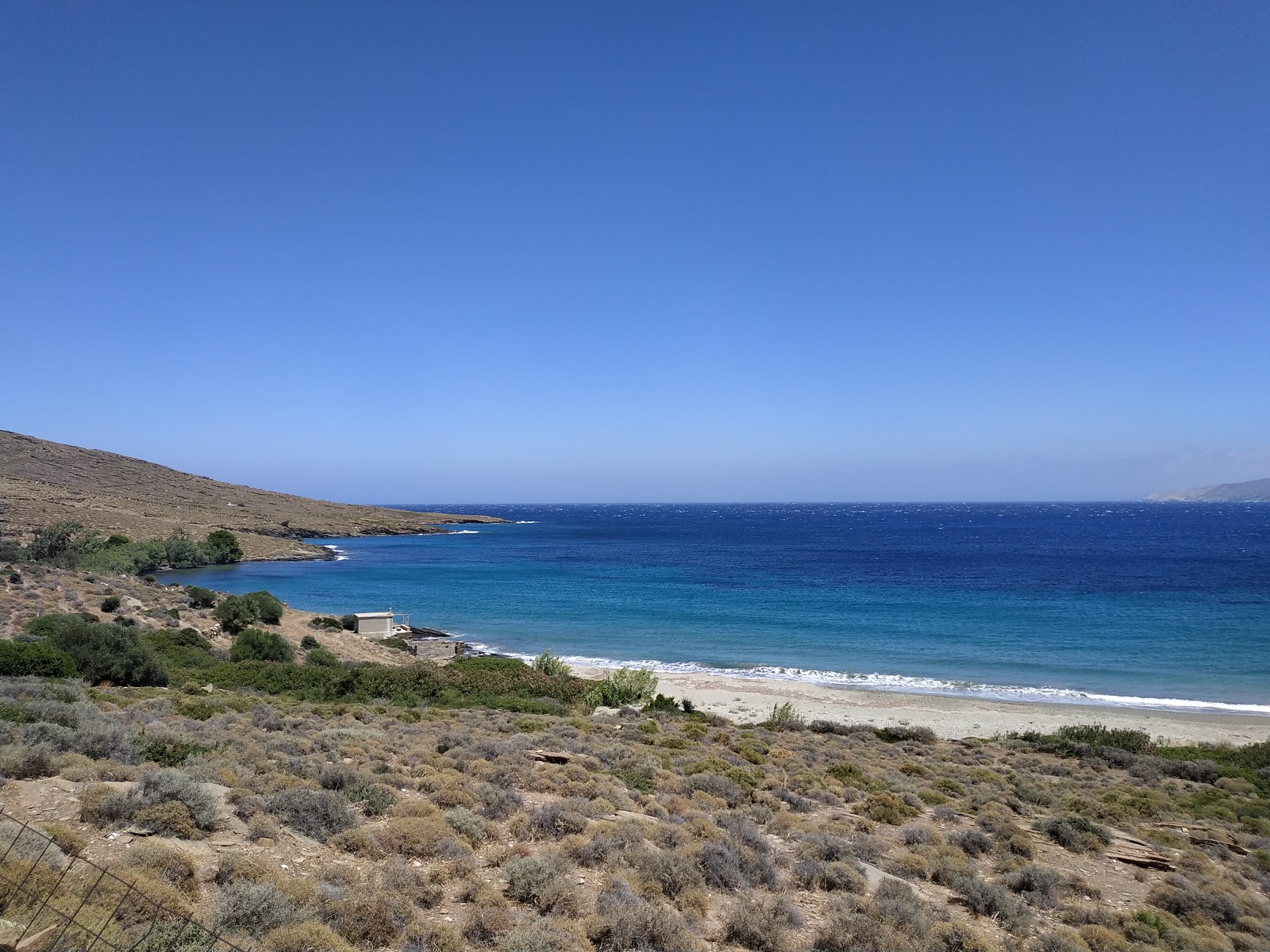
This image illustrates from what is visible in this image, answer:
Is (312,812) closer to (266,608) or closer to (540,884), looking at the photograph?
(540,884)

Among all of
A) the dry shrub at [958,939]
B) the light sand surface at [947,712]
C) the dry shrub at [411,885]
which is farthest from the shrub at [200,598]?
the dry shrub at [958,939]

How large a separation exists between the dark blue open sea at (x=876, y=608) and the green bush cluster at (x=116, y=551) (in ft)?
11.0

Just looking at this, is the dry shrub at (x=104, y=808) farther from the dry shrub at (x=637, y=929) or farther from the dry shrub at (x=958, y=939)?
the dry shrub at (x=958, y=939)

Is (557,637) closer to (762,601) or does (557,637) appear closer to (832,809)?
(762,601)

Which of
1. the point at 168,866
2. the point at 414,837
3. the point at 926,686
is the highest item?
the point at 168,866

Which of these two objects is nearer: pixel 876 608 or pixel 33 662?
pixel 33 662

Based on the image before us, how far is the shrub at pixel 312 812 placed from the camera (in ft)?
26.5

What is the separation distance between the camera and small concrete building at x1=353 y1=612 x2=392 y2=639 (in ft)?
118

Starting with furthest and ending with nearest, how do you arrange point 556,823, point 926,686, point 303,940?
1. point 926,686
2. point 556,823
3. point 303,940

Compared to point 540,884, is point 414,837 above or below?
above

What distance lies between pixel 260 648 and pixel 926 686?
93.6 feet

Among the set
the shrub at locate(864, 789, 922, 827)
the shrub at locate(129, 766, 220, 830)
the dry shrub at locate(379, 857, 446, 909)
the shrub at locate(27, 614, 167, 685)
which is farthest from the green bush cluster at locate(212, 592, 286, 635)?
the shrub at locate(864, 789, 922, 827)

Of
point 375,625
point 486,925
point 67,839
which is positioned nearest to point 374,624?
point 375,625

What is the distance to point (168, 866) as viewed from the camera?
636 centimetres
